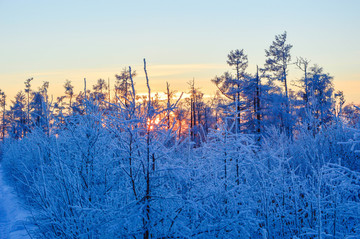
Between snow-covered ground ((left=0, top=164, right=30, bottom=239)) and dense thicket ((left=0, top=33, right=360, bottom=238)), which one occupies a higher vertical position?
dense thicket ((left=0, top=33, right=360, bottom=238))

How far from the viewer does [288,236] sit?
17.0ft

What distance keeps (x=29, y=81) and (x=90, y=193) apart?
49652 millimetres

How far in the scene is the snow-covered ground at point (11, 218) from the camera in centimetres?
782

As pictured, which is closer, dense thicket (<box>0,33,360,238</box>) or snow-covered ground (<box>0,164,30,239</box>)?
dense thicket (<box>0,33,360,238</box>)

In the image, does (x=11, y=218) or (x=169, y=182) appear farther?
(x=11, y=218)

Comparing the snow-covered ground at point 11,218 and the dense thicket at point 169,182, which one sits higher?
the dense thicket at point 169,182

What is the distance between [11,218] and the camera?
9742 millimetres

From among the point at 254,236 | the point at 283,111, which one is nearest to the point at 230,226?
the point at 254,236

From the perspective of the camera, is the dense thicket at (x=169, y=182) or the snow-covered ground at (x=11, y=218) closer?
the dense thicket at (x=169, y=182)

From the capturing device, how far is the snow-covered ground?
7824 millimetres

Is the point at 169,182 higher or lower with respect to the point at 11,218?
higher

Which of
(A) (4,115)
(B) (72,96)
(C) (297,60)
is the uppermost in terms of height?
(C) (297,60)

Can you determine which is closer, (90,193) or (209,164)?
(209,164)

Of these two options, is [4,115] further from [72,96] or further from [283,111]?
[283,111]
